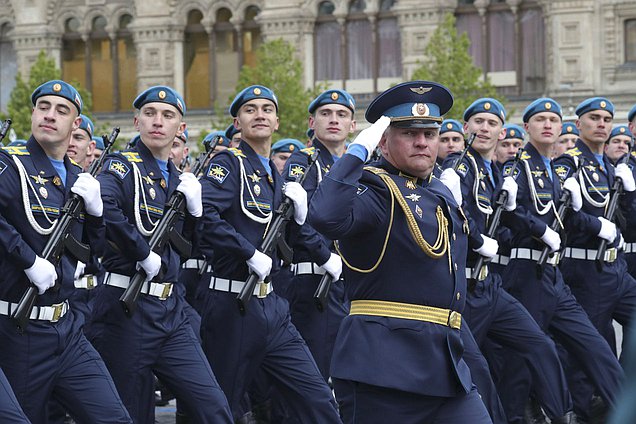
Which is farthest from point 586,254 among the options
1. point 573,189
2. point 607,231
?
point 573,189

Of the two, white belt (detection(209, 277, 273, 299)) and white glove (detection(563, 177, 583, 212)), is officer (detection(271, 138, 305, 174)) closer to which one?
white glove (detection(563, 177, 583, 212))

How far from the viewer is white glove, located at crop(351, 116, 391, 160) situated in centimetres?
541

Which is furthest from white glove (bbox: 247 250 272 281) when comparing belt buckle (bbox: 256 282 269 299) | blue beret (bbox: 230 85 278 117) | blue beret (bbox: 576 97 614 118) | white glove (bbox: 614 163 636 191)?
white glove (bbox: 614 163 636 191)

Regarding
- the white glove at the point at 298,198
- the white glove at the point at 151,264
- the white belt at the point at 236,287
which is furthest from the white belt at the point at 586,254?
the white glove at the point at 151,264

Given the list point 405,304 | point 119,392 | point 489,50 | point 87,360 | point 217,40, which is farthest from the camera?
point 217,40

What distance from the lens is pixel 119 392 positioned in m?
7.18

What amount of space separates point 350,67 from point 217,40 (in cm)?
427

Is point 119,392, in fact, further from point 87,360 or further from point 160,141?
point 160,141

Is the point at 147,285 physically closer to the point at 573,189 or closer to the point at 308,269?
the point at 308,269

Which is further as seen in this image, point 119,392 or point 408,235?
point 119,392

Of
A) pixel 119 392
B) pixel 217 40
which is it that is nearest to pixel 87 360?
pixel 119 392

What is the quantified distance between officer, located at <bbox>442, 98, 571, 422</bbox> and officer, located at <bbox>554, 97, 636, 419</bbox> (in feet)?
3.08

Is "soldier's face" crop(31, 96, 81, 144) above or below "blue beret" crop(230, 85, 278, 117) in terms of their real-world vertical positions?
below

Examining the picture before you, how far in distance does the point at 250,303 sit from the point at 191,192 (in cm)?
75
